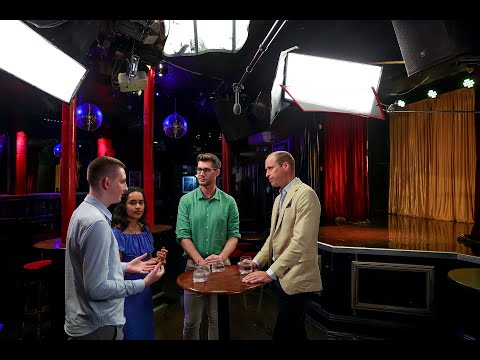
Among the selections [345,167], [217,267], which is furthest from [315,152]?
[217,267]

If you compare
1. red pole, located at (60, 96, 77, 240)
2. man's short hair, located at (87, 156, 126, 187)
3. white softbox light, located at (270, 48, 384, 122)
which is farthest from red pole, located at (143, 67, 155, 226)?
man's short hair, located at (87, 156, 126, 187)

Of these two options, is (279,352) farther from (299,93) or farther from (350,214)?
(350,214)

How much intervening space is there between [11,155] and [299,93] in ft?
42.8

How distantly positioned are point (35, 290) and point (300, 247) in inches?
131

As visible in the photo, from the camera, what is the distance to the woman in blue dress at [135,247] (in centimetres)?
247

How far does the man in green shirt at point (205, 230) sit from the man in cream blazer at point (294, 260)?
0.53 metres

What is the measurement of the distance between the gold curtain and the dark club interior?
0.03 metres

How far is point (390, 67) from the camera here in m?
5.34

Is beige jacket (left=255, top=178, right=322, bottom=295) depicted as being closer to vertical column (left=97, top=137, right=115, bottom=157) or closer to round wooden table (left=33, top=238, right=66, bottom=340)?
round wooden table (left=33, top=238, right=66, bottom=340)

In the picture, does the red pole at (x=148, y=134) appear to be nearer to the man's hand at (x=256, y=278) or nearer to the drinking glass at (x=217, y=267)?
the drinking glass at (x=217, y=267)

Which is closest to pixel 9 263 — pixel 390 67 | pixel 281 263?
pixel 281 263

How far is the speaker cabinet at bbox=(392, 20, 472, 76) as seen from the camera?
A: 164cm

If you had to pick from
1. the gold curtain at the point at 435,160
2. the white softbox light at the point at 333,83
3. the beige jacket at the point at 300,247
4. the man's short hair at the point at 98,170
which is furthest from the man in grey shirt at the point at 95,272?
the gold curtain at the point at 435,160

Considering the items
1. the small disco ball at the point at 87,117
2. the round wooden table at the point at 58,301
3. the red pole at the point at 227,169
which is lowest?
the round wooden table at the point at 58,301
